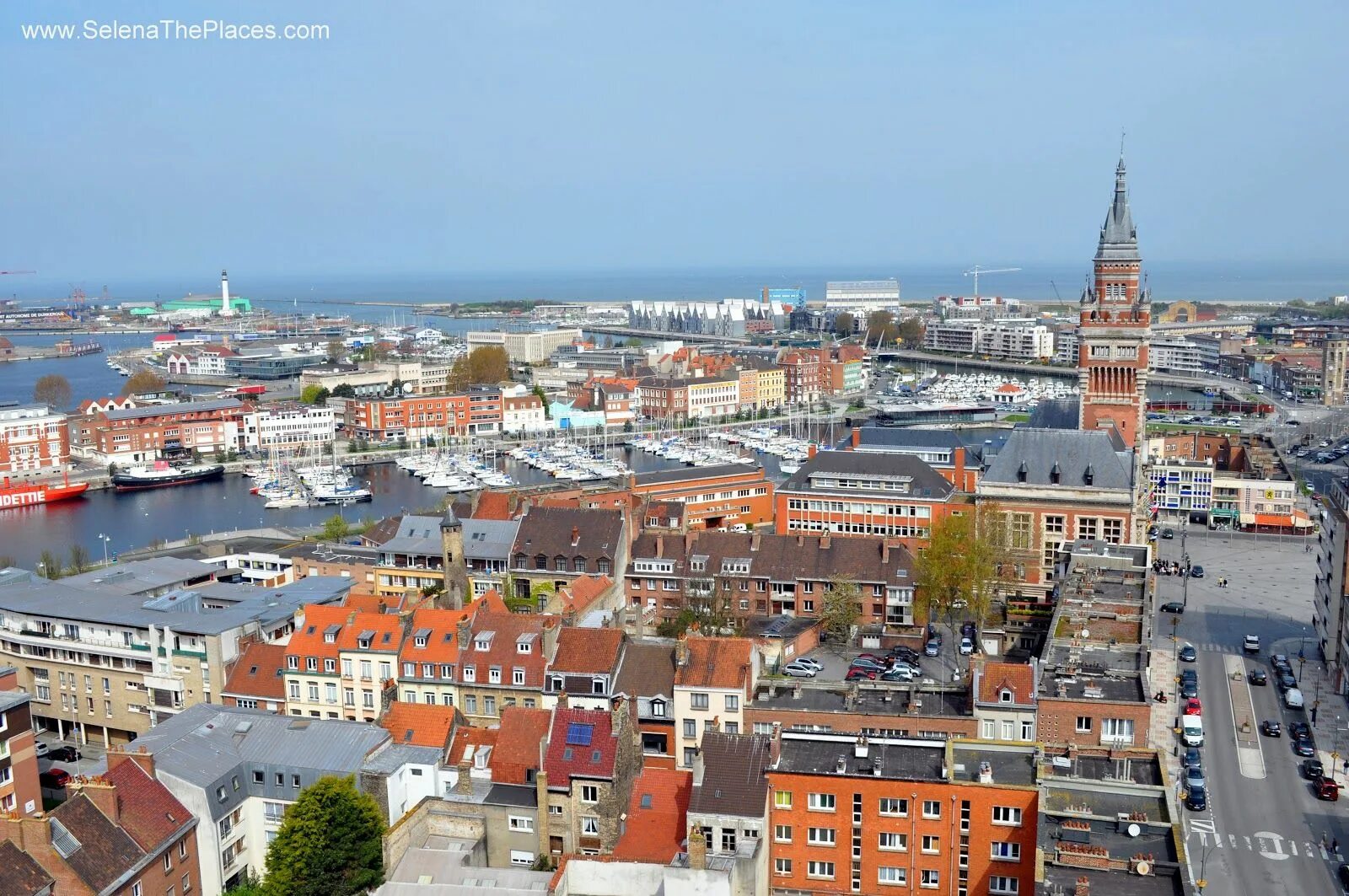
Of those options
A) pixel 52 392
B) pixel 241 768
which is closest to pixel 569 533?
pixel 241 768

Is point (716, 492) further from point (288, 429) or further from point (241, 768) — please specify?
point (288, 429)

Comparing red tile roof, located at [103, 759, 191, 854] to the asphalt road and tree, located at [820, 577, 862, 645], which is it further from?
the asphalt road

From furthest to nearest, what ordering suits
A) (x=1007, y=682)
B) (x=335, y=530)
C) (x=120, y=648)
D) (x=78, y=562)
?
(x=335, y=530) < (x=78, y=562) < (x=120, y=648) < (x=1007, y=682)

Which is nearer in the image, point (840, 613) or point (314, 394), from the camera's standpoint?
point (840, 613)

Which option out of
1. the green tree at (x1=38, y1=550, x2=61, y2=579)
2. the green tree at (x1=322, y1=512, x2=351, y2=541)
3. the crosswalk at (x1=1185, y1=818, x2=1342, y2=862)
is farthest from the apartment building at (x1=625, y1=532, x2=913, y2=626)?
the green tree at (x1=38, y1=550, x2=61, y2=579)

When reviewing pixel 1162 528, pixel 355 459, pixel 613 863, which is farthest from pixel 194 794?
pixel 355 459

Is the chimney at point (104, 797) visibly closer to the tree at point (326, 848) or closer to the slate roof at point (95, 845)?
the slate roof at point (95, 845)

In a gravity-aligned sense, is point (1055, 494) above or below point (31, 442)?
above

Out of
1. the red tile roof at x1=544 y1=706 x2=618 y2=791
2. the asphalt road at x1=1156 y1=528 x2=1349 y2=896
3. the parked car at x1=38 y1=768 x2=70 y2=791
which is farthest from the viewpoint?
the parked car at x1=38 y1=768 x2=70 y2=791
